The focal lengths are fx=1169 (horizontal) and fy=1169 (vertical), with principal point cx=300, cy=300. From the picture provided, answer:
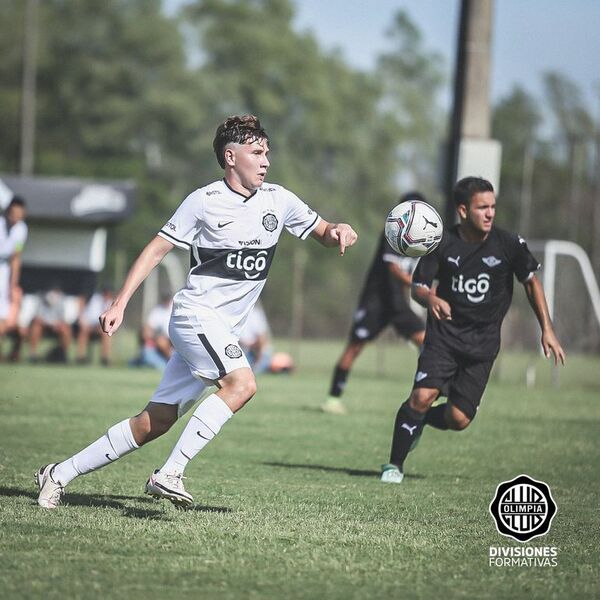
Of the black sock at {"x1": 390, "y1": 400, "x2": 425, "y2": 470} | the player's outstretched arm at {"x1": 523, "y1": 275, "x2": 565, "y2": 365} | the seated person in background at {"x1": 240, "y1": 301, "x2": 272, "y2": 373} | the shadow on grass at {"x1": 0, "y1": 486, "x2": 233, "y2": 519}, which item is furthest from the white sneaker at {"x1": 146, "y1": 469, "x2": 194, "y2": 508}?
the seated person in background at {"x1": 240, "y1": 301, "x2": 272, "y2": 373}

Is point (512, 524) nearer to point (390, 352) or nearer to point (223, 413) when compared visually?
point (223, 413)

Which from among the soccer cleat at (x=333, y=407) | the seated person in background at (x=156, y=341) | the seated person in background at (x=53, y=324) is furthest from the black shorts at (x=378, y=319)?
the seated person in background at (x=53, y=324)

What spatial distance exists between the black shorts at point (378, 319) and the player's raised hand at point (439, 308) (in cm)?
520

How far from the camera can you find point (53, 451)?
8703 millimetres

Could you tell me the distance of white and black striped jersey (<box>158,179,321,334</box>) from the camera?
6.18 meters

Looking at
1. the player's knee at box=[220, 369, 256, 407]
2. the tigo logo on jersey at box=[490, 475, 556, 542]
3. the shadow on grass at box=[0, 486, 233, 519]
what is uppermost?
the player's knee at box=[220, 369, 256, 407]

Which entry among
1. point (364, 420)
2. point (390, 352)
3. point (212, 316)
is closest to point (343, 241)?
point (212, 316)

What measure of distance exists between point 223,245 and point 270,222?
0.98 feet

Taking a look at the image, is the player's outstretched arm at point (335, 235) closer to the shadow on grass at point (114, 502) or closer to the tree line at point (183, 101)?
the shadow on grass at point (114, 502)

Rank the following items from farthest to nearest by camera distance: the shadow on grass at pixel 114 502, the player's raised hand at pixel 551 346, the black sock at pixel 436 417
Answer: the black sock at pixel 436 417 → the player's raised hand at pixel 551 346 → the shadow on grass at pixel 114 502

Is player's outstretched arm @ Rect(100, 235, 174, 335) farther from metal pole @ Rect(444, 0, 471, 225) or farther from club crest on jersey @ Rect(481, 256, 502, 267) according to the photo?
metal pole @ Rect(444, 0, 471, 225)

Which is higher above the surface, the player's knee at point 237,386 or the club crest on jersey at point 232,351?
the club crest on jersey at point 232,351

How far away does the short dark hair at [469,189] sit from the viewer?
774 centimetres

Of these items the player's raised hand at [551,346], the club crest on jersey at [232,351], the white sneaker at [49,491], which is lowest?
the white sneaker at [49,491]
